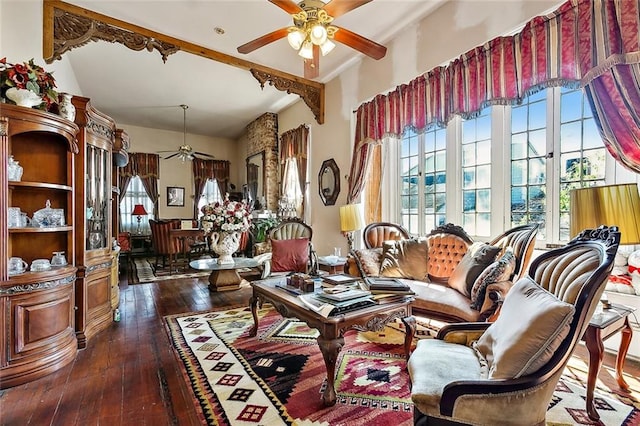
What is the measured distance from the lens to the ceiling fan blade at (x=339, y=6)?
95.1 inches

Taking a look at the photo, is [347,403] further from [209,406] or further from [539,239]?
[539,239]

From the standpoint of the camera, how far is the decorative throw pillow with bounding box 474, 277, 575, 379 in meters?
1.13

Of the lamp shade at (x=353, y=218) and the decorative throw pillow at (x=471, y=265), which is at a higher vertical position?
the lamp shade at (x=353, y=218)

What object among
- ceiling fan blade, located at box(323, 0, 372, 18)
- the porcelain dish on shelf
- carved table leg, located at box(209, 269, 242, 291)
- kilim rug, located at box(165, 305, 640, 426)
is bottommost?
kilim rug, located at box(165, 305, 640, 426)

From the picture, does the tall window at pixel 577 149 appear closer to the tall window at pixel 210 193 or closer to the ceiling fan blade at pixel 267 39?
the ceiling fan blade at pixel 267 39

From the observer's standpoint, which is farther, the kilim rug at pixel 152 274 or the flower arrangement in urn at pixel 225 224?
the kilim rug at pixel 152 274

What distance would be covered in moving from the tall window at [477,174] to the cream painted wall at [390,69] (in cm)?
81

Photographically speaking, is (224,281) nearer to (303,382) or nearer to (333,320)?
(303,382)

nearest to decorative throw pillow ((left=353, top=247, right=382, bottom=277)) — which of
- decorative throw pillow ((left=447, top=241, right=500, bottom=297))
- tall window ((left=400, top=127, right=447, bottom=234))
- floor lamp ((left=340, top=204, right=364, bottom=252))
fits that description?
floor lamp ((left=340, top=204, right=364, bottom=252))

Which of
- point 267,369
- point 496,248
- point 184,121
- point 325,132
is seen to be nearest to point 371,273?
point 496,248

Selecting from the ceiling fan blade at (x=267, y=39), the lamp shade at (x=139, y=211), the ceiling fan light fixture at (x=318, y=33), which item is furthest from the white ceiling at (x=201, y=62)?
the lamp shade at (x=139, y=211)

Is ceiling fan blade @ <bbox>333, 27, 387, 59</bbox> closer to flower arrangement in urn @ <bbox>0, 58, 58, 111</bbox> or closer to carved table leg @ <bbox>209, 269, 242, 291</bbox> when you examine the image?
flower arrangement in urn @ <bbox>0, 58, 58, 111</bbox>

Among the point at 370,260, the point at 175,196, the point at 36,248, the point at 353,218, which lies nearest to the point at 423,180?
the point at 353,218

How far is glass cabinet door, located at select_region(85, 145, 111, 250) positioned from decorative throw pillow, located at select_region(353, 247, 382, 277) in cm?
268
